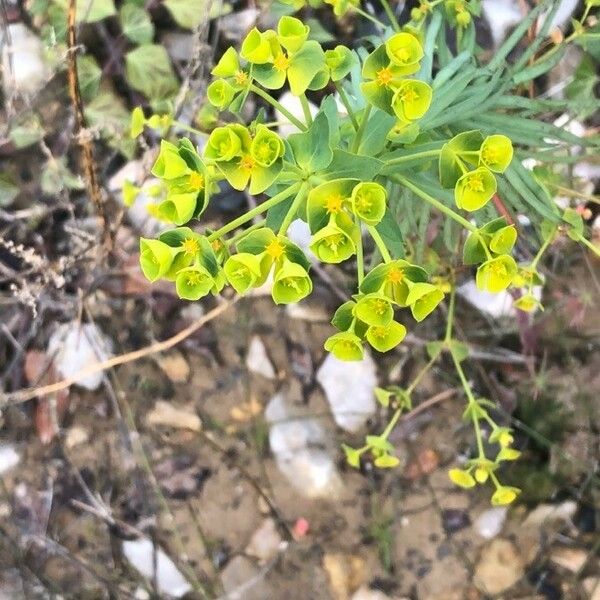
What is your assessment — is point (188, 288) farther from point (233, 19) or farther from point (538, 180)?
point (233, 19)

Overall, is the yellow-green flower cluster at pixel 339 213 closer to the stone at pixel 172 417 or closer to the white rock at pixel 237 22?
the stone at pixel 172 417

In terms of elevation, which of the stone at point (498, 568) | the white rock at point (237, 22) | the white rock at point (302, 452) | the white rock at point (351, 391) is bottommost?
the stone at point (498, 568)

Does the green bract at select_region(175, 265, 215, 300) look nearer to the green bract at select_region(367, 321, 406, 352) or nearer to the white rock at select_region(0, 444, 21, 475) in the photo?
the green bract at select_region(367, 321, 406, 352)

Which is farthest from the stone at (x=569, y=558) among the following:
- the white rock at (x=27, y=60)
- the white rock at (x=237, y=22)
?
the white rock at (x=27, y=60)

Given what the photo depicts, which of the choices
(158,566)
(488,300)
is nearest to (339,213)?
(488,300)

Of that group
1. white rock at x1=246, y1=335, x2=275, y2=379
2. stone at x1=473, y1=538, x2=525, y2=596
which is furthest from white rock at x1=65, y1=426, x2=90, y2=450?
stone at x1=473, y1=538, x2=525, y2=596
